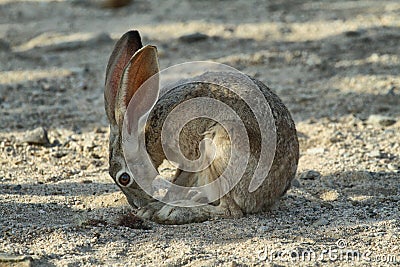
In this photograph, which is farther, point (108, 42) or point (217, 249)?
point (108, 42)

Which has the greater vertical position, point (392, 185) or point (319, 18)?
point (319, 18)

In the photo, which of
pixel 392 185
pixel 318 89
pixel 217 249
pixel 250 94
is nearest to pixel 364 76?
pixel 318 89

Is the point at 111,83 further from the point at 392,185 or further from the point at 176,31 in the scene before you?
the point at 176,31

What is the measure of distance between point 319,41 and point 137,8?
3.76 metres

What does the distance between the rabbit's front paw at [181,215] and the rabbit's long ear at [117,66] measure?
0.83m

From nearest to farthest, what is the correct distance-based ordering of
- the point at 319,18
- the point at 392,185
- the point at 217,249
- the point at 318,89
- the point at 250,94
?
1. the point at 217,249
2. the point at 250,94
3. the point at 392,185
4. the point at 318,89
5. the point at 319,18

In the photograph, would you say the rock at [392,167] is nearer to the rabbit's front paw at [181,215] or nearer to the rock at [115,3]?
the rabbit's front paw at [181,215]

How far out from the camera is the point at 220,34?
40.1 ft

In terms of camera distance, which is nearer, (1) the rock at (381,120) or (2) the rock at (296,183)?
(2) the rock at (296,183)

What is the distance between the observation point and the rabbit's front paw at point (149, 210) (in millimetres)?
6016

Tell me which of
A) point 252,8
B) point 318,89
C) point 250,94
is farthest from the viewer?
point 252,8

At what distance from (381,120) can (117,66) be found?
375 cm

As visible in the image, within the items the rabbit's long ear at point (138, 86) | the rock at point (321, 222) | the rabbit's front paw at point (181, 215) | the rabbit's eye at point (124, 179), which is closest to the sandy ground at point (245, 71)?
the rock at point (321, 222)

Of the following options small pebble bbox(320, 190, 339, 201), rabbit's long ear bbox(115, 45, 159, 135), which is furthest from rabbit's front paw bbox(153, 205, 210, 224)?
small pebble bbox(320, 190, 339, 201)
